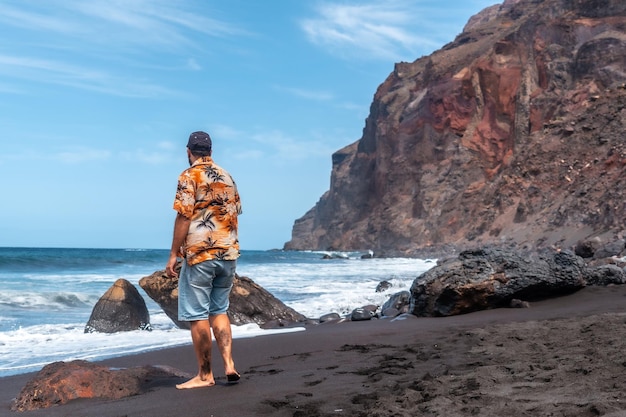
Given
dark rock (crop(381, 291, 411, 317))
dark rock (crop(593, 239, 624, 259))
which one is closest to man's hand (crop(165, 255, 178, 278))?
dark rock (crop(381, 291, 411, 317))

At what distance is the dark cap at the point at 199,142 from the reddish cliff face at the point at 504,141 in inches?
867

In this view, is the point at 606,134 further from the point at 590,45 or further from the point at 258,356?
the point at 258,356

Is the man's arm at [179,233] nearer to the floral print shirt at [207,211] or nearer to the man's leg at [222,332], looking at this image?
the floral print shirt at [207,211]

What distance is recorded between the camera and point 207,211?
4.43m

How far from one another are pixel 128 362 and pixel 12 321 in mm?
5678

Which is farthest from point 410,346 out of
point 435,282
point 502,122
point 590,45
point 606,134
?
point 502,122

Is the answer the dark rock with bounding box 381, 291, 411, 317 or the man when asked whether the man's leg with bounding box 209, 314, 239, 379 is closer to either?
the man

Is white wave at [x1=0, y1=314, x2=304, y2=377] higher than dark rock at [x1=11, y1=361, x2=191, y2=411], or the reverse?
dark rock at [x1=11, y1=361, x2=191, y2=411]

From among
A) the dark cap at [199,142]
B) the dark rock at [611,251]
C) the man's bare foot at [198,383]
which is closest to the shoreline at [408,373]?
the man's bare foot at [198,383]

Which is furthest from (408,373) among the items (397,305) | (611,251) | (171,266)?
(611,251)

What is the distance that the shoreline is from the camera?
331 cm

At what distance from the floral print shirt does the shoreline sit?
89 centimetres

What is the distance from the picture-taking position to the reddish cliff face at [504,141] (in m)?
33.0

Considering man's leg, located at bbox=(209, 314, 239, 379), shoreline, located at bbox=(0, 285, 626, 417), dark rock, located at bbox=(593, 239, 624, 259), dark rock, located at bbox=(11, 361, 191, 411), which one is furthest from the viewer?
dark rock, located at bbox=(593, 239, 624, 259)
